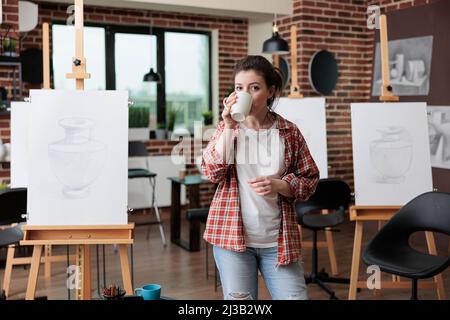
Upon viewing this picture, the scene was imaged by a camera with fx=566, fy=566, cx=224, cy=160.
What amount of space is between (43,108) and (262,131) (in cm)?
138

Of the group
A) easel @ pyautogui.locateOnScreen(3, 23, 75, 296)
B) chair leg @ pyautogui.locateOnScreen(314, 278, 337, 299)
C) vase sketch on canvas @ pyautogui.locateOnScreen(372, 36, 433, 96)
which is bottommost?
chair leg @ pyautogui.locateOnScreen(314, 278, 337, 299)

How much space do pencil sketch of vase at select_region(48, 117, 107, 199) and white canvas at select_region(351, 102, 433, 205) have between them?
1.80 m

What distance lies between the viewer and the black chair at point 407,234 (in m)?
2.99

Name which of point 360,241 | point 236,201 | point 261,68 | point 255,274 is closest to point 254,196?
point 236,201

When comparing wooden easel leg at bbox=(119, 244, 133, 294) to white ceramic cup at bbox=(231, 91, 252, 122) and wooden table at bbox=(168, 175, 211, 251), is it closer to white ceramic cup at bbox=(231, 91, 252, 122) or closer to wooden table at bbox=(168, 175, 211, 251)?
white ceramic cup at bbox=(231, 91, 252, 122)

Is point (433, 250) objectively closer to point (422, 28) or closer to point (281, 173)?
point (281, 173)

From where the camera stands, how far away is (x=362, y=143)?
3.90 meters

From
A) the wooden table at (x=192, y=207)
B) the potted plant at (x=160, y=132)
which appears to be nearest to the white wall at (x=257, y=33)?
the potted plant at (x=160, y=132)

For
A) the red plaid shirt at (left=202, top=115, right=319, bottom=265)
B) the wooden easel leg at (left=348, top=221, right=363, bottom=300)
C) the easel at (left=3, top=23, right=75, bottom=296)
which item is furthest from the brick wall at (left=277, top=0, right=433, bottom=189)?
the red plaid shirt at (left=202, top=115, right=319, bottom=265)

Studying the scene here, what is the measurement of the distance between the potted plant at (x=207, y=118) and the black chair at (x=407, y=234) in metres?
4.67

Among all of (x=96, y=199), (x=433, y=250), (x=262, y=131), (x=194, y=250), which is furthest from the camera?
(x=194, y=250)

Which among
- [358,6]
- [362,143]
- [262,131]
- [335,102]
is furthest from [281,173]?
[358,6]

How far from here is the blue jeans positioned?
199 centimetres

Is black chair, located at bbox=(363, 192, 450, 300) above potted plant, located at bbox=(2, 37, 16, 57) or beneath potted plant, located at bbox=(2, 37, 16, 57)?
beneath
